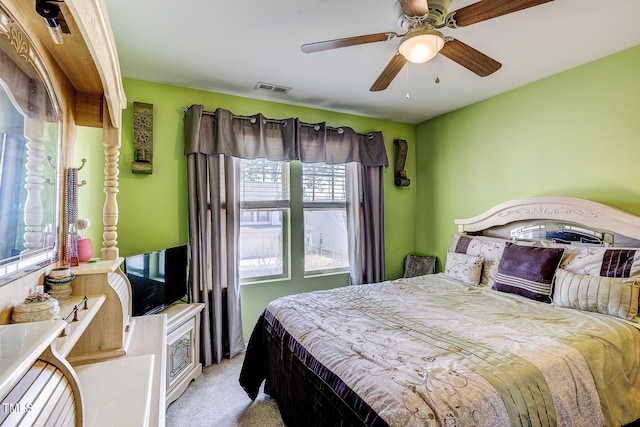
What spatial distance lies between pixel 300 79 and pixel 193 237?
174 centimetres

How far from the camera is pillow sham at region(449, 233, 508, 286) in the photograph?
2744 millimetres

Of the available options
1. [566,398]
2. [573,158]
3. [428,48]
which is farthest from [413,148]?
[566,398]

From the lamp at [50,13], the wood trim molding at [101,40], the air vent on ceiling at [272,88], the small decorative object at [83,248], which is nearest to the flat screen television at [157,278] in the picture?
the small decorative object at [83,248]

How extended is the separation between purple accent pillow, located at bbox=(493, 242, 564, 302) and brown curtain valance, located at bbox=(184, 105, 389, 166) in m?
1.78

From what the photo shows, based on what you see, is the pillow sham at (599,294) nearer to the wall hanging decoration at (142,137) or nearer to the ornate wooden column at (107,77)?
the ornate wooden column at (107,77)

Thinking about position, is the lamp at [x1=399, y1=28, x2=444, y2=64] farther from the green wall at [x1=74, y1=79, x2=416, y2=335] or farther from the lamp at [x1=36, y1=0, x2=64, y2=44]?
the green wall at [x1=74, y1=79, x2=416, y2=335]

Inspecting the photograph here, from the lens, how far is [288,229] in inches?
133

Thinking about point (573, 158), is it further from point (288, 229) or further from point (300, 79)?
point (288, 229)

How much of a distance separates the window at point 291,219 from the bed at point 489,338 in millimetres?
968

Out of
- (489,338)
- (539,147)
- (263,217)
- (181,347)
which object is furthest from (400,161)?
(181,347)

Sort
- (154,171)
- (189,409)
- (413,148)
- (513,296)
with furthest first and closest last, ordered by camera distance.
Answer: (413,148), (154,171), (513,296), (189,409)

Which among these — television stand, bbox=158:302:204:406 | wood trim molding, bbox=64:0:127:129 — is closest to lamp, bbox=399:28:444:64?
wood trim molding, bbox=64:0:127:129

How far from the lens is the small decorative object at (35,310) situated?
2.93 feet

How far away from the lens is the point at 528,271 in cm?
238
